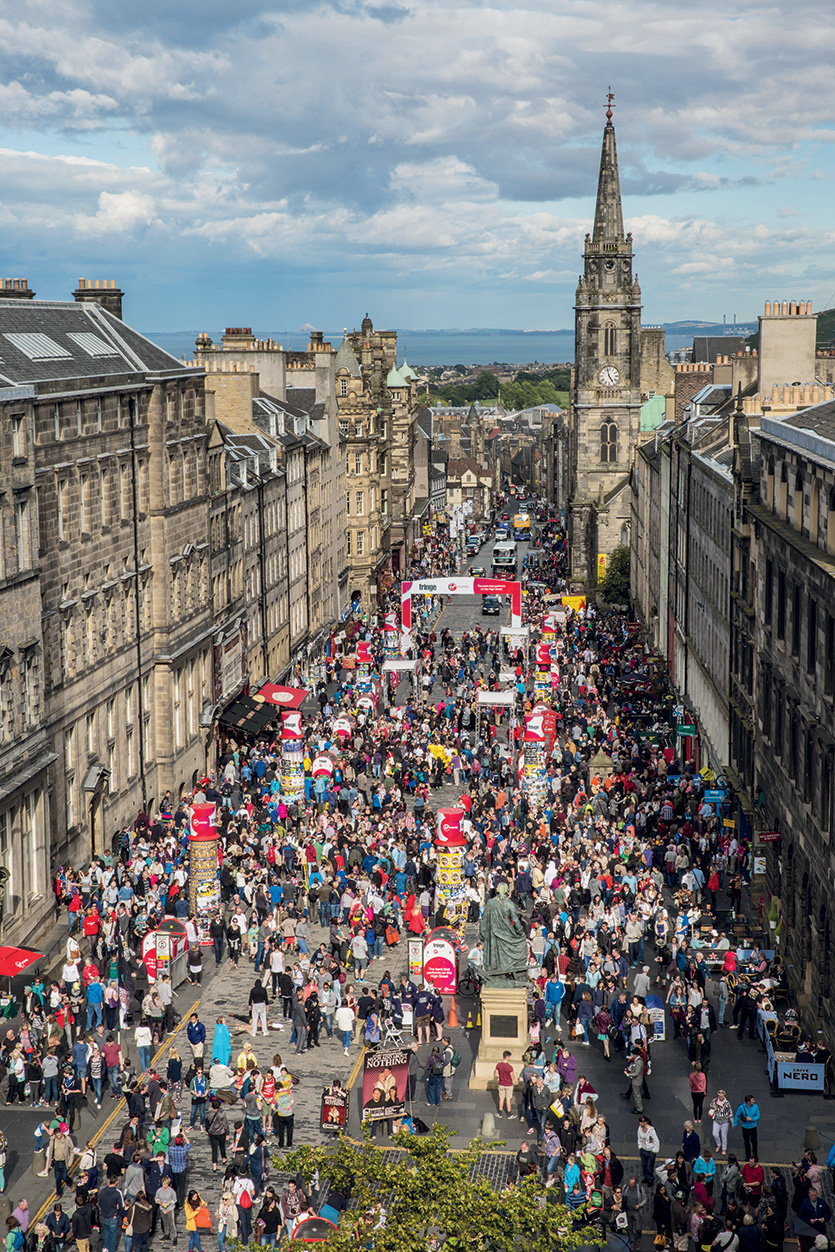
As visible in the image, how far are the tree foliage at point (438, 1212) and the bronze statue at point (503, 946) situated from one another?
1063cm

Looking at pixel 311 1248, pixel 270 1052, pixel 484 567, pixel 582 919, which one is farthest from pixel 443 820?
pixel 484 567

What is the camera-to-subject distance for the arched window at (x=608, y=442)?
115125 mm

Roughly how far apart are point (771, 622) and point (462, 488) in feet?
506

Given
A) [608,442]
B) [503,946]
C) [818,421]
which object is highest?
[818,421]

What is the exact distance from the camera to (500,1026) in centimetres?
2861

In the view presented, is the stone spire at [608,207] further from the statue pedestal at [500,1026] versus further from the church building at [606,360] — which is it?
the statue pedestal at [500,1026]

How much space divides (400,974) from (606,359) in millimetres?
86653

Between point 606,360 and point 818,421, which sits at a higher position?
point 606,360

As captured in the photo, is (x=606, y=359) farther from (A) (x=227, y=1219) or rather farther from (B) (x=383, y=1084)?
(A) (x=227, y=1219)

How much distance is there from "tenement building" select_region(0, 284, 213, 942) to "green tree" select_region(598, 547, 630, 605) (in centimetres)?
4862

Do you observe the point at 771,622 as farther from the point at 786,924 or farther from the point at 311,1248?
the point at 311,1248

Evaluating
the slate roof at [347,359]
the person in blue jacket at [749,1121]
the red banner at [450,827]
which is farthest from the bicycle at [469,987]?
the slate roof at [347,359]

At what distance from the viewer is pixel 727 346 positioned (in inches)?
5325

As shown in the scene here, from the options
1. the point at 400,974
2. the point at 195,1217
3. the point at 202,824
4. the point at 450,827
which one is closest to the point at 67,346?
the point at 202,824
